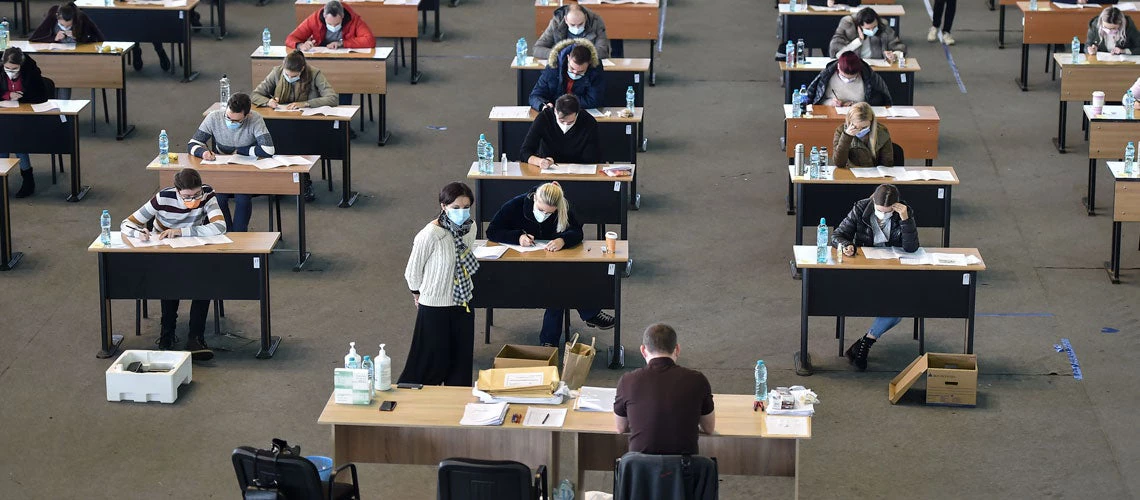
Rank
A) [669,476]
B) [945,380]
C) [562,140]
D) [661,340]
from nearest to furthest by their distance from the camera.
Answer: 1. [669,476]
2. [661,340]
3. [945,380]
4. [562,140]

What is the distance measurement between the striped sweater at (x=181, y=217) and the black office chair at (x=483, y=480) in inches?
149

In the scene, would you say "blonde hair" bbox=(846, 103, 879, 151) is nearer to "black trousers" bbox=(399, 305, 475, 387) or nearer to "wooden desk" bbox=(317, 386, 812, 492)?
"black trousers" bbox=(399, 305, 475, 387)

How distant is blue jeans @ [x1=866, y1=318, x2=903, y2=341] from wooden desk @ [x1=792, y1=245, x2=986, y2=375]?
0.64 feet

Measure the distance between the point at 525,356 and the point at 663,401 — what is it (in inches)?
94.0

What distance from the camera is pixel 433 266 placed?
9.11 m

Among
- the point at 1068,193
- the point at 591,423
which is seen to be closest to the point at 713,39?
the point at 1068,193

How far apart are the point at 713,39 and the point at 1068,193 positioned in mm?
5733

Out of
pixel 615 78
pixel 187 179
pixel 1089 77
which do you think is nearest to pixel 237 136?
pixel 187 179

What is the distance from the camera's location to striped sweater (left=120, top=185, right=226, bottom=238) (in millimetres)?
10344

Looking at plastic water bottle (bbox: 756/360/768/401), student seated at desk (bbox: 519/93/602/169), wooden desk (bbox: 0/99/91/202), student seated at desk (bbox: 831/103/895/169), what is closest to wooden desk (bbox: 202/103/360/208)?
wooden desk (bbox: 0/99/91/202)


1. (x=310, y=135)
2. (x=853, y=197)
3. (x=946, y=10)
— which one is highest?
(x=946, y=10)

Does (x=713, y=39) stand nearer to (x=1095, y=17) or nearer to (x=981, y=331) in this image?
→ (x=1095, y=17)

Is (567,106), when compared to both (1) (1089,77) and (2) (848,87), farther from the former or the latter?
(1) (1089,77)

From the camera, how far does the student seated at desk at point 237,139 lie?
12.1m
